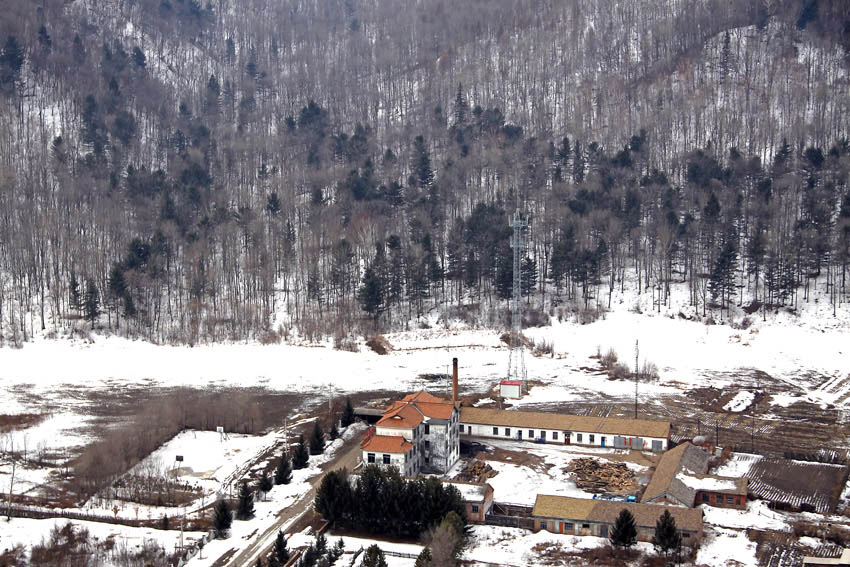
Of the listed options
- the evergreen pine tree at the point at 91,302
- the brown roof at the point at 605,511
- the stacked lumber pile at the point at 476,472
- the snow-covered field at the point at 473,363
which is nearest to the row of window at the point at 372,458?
the stacked lumber pile at the point at 476,472

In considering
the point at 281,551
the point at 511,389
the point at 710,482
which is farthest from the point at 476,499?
the point at 511,389

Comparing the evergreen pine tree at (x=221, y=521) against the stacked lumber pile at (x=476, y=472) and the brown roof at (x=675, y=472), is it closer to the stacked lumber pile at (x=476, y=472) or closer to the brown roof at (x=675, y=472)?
the stacked lumber pile at (x=476, y=472)

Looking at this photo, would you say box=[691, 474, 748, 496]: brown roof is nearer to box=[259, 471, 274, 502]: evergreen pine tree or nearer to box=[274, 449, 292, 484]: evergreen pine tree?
box=[274, 449, 292, 484]: evergreen pine tree

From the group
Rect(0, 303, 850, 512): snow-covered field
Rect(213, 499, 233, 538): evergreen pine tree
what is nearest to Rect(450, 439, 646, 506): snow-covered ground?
Rect(0, 303, 850, 512): snow-covered field

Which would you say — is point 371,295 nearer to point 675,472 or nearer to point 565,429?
point 565,429

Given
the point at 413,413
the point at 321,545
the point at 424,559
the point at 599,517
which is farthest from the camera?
the point at 413,413

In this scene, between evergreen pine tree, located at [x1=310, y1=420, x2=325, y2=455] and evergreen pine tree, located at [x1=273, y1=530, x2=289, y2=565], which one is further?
evergreen pine tree, located at [x1=310, y1=420, x2=325, y2=455]
